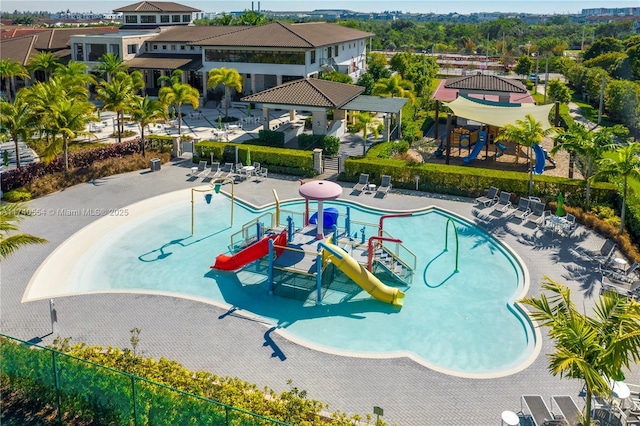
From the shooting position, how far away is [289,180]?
3334cm

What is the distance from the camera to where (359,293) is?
2091cm

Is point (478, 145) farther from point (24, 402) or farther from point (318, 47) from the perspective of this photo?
point (24, 402)

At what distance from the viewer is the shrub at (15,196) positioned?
2822cm

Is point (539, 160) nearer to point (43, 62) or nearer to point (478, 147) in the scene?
point (478, 147)

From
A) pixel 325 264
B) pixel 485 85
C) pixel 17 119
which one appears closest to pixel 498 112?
pixel 485 85

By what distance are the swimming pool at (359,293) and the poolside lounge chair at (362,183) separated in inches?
126

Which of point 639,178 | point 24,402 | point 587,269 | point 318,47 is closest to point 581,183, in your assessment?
point 639,178

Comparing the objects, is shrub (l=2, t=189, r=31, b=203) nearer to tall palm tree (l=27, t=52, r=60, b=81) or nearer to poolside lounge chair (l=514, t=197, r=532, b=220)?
poolside lounge chair (l=514, t=197, r=532, b=220)

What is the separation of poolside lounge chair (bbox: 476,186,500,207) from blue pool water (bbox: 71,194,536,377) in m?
1.95

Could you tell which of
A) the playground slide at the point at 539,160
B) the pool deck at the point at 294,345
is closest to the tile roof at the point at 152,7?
the pool deck at the point at 294,345

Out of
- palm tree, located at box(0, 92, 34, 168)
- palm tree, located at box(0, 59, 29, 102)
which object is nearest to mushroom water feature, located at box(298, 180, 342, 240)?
palm tree, located at box(0, 92, 34, 168)

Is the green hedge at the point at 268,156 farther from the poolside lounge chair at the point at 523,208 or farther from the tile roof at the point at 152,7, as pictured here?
the tile roof at the point at 152,7

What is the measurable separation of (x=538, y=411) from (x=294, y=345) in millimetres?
7135

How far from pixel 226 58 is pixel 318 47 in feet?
30.2
